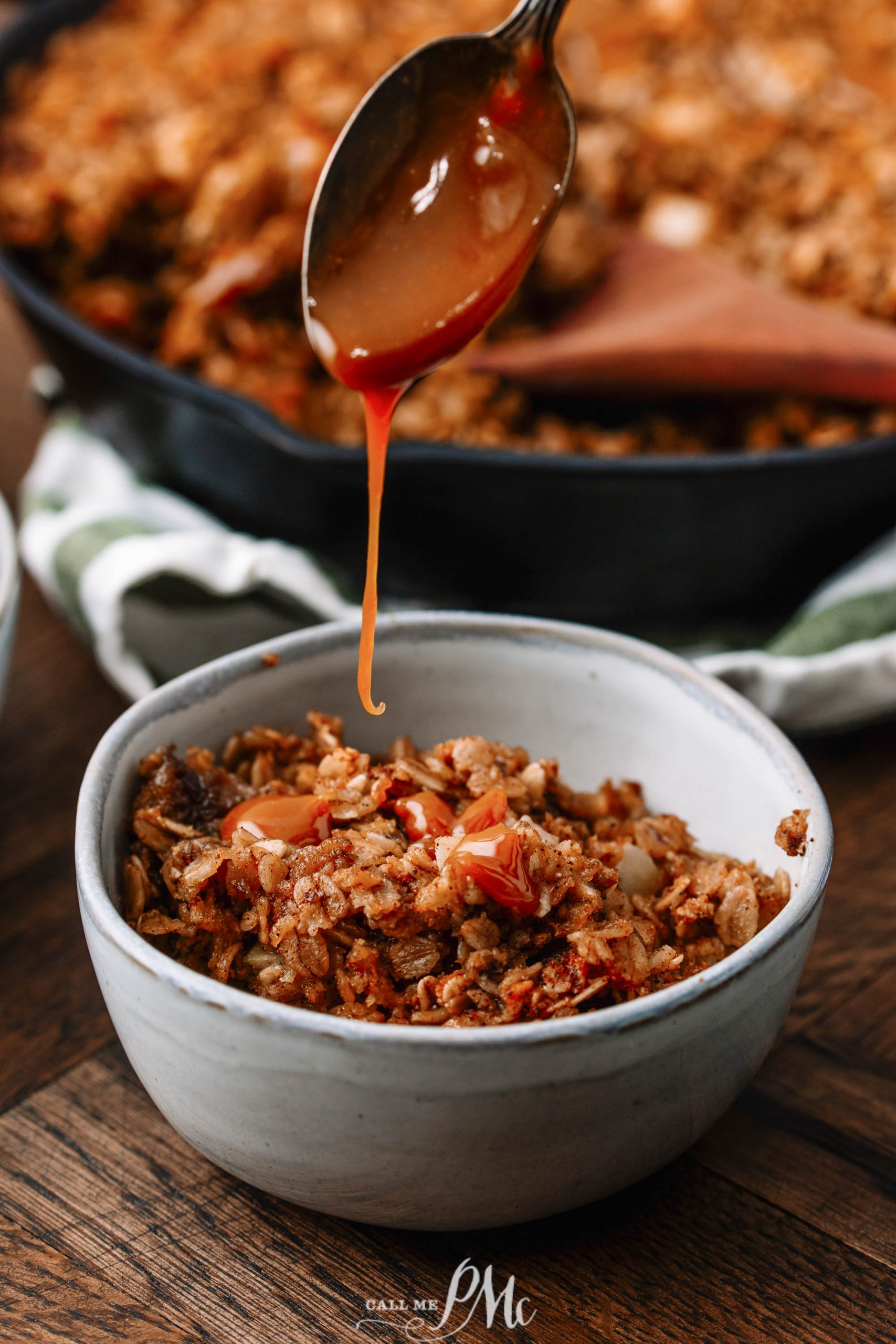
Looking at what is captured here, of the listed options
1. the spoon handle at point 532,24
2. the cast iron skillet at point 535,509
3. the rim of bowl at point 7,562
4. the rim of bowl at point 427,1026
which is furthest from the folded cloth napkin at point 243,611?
the spoon handle at point 532,24

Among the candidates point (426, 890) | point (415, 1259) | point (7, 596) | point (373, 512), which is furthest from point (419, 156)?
point (415, 1259)

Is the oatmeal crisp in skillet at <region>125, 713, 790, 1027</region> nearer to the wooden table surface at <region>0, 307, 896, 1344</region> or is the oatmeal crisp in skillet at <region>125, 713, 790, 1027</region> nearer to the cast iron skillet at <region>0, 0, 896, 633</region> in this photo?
the wooden table surface at <region>0, 307, 896, 1344</region>

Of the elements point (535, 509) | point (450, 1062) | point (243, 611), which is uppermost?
point (450, 1062)

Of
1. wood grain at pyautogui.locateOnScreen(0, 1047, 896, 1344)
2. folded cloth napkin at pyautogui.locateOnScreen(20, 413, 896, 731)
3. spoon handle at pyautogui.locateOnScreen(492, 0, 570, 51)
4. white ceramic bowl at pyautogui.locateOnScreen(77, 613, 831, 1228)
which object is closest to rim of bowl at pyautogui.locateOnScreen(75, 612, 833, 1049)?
white ceramic bowl at pyautogui.locateOnScreen(77, 613, 831, 1228)

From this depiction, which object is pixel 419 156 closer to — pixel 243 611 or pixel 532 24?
pixel 532 24

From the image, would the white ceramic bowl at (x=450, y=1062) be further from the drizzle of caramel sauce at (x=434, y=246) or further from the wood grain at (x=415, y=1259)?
the drizzle of caramel sauce at (x=434, y=246)
